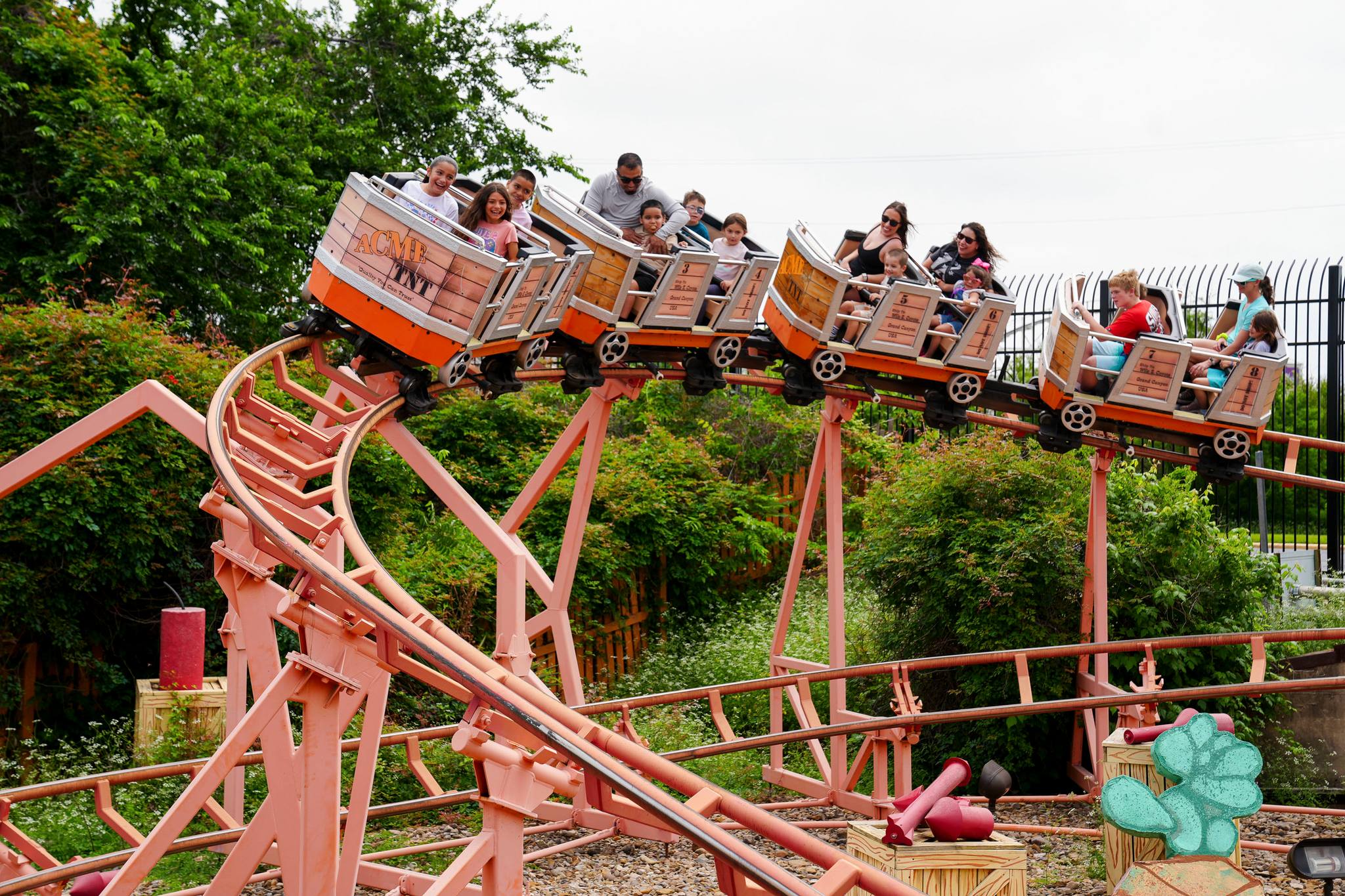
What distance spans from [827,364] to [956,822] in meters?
3.99

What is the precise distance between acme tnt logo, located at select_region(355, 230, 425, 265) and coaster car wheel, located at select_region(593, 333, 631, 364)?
76.9 inches

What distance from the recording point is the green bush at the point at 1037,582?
1033 cm

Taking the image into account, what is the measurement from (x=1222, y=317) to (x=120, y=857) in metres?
8.02

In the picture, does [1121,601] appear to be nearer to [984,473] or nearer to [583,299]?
[984,473]

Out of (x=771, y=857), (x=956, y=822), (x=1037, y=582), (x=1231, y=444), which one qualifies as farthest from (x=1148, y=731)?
(x=1037, y=582)

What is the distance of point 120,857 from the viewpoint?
251 inches

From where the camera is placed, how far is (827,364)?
9.04 metres

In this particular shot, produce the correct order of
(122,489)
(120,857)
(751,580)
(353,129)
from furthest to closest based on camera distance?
(353,129)
(751,580)
(122,489)
(120,857)

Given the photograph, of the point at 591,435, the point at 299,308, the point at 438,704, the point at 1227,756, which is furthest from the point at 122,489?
the point at 1227,756

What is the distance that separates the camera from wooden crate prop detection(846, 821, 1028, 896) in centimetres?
559

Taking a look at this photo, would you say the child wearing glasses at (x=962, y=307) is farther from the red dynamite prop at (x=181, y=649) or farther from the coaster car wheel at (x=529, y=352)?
the red dynamite prop at (x=181, y=649)

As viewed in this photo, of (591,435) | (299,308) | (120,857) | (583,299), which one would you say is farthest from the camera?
(299,308)

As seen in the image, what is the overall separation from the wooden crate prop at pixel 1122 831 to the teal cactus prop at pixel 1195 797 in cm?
84

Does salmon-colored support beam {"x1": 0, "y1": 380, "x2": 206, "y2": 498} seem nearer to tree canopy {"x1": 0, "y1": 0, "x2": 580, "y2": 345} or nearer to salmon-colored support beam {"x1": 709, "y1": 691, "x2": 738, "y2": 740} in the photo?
salmon-colored support beam {"x1": 709, "y1": 691, "x2": 738, "y2": 740}
